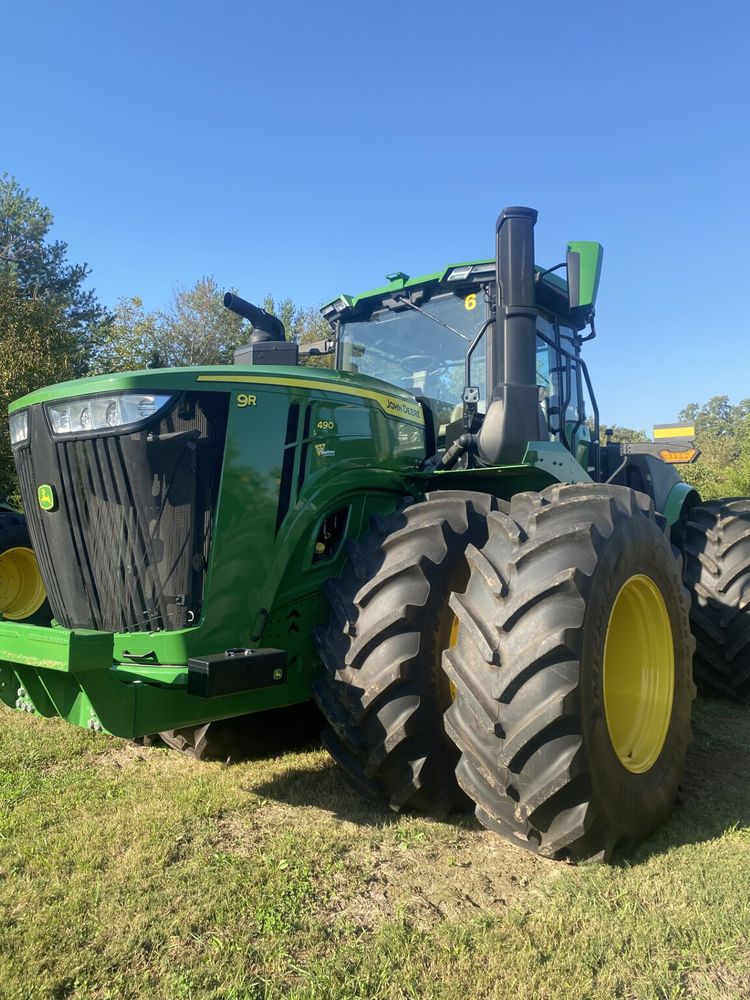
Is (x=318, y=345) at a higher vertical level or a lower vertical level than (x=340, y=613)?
higher

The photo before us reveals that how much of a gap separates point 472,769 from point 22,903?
1.63 m

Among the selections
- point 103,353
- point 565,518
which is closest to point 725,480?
point 103,353

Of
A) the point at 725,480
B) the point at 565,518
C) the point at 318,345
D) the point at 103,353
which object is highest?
the point at 103,353

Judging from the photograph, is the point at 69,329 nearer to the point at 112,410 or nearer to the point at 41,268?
the point at 41,268

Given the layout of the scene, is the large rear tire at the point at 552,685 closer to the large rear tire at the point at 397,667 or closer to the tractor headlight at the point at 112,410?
the large rear tire at the point at 397,667

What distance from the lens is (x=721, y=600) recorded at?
17.5ft

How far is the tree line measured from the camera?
51.8ft

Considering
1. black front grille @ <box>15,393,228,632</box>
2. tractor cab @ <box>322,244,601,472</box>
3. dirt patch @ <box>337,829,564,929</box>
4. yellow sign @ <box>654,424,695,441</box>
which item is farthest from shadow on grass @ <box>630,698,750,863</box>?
yellow sign @ <box>654,424,695,441</box>

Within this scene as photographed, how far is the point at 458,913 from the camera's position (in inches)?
99.0

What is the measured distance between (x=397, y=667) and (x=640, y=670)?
1.23m

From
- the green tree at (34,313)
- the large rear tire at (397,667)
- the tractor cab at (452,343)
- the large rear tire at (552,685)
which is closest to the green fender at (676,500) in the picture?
the tractor cab at (452,343)

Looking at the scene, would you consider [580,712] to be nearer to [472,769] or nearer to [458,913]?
[472,769]

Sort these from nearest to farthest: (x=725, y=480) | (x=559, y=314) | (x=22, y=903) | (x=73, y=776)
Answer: (x=22, y=903) < (x=73, y=776) < (x=559, y=314) < (x=725, y=480)

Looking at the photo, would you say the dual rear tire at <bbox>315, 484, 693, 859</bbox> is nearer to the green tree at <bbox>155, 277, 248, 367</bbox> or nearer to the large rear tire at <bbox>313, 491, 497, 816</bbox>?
the large rear tire at <bbox>313, 491, 497, 816</bbox>
